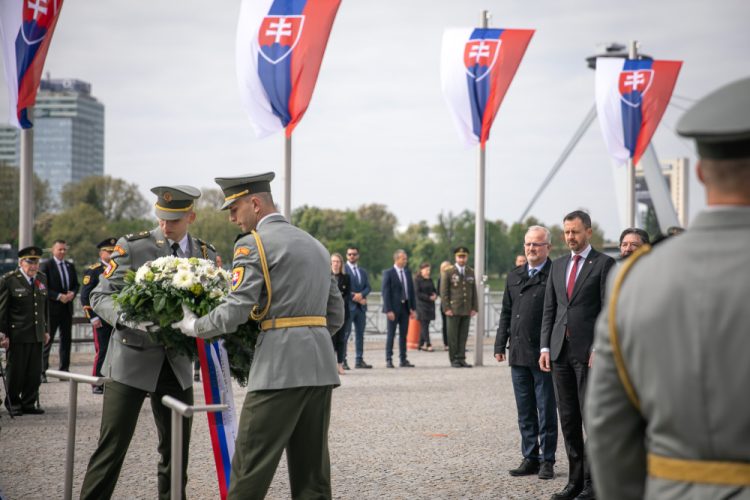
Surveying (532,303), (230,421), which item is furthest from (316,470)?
(532,303)

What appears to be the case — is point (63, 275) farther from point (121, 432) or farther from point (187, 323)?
point (187, 323)

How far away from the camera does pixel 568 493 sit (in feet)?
22.0

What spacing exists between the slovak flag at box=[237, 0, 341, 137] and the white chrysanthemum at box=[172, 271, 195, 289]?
7046mm

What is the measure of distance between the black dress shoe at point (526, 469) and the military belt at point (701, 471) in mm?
5477

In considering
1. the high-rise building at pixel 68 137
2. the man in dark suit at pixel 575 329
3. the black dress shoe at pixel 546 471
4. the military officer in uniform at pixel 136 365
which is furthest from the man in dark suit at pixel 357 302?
the high-rise building at pixel 68 137

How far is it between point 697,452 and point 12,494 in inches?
233

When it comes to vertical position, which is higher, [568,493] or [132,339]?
[132,339]

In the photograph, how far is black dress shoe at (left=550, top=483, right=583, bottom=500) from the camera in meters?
6.69

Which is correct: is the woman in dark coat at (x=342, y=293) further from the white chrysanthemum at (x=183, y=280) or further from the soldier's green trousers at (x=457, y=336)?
the white chrysanthemum at (x=183, y=280)

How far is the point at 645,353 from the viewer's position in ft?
7.24

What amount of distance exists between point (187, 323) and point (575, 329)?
309cm

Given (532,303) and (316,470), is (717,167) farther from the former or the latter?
(532,303)

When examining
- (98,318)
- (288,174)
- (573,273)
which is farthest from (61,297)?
(573,273)

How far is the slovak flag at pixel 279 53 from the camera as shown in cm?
1163
